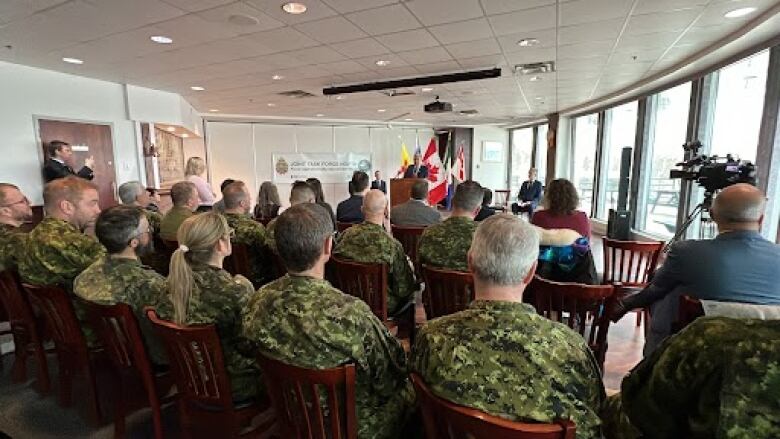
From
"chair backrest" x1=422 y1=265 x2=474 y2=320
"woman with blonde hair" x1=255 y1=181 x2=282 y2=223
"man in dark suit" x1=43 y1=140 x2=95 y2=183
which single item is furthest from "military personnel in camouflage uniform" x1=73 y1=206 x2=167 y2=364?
"man in dark suit" x1=43 y1=140 x2=95 y2=183

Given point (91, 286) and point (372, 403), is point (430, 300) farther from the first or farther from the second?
point (91, 286)

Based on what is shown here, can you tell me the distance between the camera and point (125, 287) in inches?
74.0

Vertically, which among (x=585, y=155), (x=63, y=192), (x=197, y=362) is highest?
(x=585, y=155)

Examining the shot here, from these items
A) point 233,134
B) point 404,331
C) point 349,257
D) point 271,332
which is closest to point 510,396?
point 271,332

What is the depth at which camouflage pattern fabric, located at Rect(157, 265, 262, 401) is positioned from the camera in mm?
1576

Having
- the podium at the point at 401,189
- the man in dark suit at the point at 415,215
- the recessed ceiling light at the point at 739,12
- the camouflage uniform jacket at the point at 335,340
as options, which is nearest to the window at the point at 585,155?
the podium at the point at 401,189

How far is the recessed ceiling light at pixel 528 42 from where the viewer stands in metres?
3.83

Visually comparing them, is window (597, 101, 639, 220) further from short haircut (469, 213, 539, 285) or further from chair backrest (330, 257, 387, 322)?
short haircut (469, 213, 539, 285)

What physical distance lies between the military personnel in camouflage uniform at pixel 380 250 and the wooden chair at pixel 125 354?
1.23 meters

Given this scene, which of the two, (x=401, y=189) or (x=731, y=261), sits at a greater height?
(x=731, y=261)

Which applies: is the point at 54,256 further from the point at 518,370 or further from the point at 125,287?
the point at 518,370

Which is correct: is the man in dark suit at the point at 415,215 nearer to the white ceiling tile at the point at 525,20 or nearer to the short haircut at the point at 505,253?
the white ceiling tile at the point at 525,20

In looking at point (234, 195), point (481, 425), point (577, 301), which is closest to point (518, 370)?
point (481, 425)

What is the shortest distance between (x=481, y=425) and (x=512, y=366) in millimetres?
185
